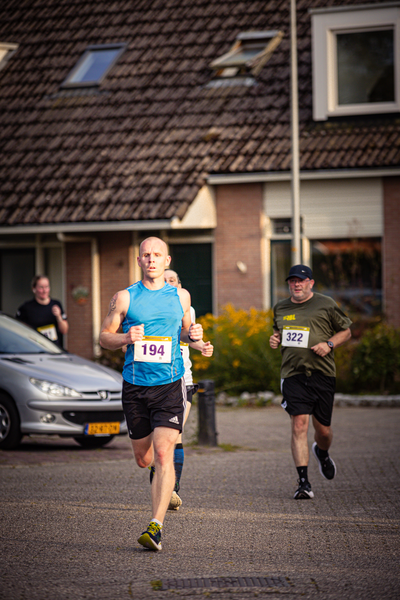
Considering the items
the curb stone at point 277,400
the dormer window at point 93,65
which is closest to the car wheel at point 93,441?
the curb stone at point 277,400

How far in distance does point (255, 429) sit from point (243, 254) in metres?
6.64

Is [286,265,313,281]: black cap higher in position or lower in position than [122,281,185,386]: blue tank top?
higher

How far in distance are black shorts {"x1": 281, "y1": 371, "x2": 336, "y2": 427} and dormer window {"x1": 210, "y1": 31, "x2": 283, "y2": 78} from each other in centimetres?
1326

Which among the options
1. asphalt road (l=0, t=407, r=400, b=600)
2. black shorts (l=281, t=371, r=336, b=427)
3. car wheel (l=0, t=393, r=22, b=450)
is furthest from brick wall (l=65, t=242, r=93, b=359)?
black shorts (l=281, t=371, r=336, b=427)

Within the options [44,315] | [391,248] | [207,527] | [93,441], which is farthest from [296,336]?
[391,248]

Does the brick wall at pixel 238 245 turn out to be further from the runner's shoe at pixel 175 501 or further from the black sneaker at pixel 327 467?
the runner's shoe at pixel 175 501

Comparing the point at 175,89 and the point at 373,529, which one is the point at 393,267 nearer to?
the point at 175,89

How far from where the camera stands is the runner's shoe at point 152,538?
625 cm

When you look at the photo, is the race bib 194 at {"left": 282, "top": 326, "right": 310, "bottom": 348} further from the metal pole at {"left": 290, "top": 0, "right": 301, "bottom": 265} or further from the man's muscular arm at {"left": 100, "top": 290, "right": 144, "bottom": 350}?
the metal pole at {"left": 290, "top": 0, "right": 301, "bottom": 265}

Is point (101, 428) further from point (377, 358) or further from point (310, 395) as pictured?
point (377, 358)

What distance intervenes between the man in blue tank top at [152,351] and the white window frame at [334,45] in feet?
44.7

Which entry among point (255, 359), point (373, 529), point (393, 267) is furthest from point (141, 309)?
point (393, 267)

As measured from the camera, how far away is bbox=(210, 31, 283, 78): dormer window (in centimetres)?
2089

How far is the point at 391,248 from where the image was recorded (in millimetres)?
18938
